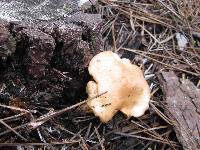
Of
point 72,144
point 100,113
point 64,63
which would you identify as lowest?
point 72,144

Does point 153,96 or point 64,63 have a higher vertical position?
point 64,63

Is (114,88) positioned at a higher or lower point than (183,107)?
higher

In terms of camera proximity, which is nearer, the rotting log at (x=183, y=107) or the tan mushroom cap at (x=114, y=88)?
the tan mushroom cap at (x=114, y=88)

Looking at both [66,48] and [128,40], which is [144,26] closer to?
[128,40]

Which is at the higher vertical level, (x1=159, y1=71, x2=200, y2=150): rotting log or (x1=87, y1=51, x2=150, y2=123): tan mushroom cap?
(x1=87, y1=51, x2=150, y2=123): tan mushroom cap

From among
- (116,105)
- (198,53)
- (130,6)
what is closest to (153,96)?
(116,105)

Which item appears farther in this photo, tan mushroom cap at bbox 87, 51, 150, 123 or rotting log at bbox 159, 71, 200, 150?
rotting log at bbox 159, 71, 200, 150

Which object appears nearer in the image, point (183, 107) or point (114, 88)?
point (114, 88)

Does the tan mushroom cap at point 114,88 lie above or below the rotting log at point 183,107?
above
